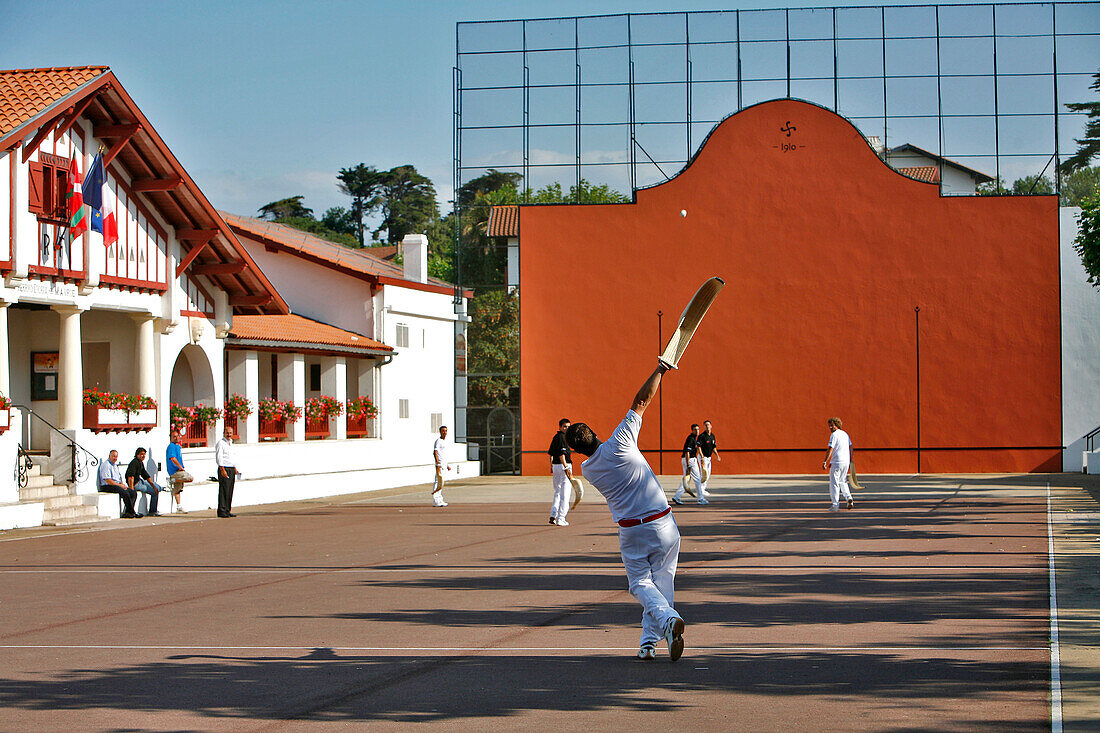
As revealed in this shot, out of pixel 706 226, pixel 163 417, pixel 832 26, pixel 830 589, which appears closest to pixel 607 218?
pixel 706 226

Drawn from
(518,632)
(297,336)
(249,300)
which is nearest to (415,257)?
(297,336)

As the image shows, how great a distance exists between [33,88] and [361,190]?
70.5 metres

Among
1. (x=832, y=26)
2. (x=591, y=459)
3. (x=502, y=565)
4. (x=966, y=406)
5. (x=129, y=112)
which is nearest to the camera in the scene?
(x=591, y=459)

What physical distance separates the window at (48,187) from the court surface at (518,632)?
6.68 meters

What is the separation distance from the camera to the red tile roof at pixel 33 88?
21061 mm

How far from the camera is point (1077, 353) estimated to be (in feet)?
120

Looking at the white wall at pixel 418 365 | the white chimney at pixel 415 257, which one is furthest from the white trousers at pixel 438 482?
the white chimney at pixel 415 257

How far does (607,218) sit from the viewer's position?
38.3 metres

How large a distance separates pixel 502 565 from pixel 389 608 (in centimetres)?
353

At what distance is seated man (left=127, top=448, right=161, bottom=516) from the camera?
22.8 metres

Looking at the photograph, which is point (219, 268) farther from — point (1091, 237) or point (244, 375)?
point (1091, 237)

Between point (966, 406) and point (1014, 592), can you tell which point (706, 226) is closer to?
point (966, 406)

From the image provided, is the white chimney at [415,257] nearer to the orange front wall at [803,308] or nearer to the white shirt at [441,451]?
the orange front wall at [803,308]

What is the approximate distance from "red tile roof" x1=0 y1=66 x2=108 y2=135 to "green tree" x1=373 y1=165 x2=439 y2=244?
222 feet
